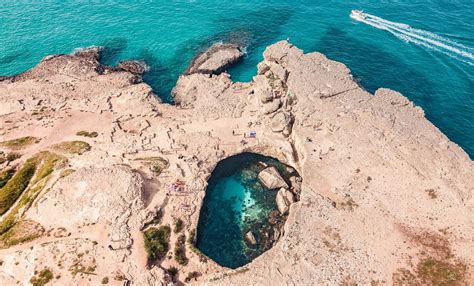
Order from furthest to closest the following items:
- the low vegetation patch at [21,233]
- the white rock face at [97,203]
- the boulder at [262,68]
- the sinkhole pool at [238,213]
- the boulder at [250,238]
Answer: the boulder at [262,68] → the boulder at [250,238] → the sinkhole pool at [238,213] → the white rock face at [97,203] → the low vegetation patch at [21,233]

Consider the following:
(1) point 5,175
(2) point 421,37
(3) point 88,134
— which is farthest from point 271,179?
(2) point 421,37

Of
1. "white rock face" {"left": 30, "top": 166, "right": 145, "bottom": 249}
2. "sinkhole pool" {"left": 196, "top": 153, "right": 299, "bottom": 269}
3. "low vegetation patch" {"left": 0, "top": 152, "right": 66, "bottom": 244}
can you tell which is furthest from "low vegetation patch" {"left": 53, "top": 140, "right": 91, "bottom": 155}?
"sinkhole pool" {"left": 196, "top": 153, "right": 299, "bottom": 269}

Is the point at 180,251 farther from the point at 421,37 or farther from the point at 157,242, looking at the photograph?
the point at 421,37

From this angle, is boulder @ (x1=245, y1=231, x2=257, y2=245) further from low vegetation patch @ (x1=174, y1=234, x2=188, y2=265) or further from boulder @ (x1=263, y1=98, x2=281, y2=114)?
boulder @ (x1=263, y1=98, x2=281, y2=114)

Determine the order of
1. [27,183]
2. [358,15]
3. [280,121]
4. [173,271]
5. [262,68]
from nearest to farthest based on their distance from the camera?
[173,271] → [27,183] → [280,121] → [262,68] → [358,15]

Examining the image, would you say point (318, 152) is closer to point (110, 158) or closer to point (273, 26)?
point (110, 158)

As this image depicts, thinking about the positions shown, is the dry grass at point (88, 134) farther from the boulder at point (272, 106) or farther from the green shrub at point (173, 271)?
the boulder at point (272, 106)

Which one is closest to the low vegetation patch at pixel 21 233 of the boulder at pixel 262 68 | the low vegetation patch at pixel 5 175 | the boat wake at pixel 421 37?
the low vegetation patch at pixel 5 175
